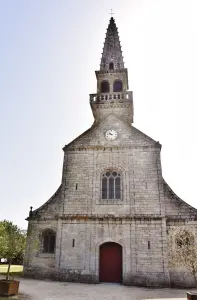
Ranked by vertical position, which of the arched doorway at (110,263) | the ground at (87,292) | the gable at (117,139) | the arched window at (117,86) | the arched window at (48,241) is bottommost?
the ground at (87,292)

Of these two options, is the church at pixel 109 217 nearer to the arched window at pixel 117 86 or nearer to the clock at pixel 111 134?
the clock at pixel 111 134

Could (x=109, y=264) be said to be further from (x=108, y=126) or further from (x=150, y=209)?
(x=108, y=126)

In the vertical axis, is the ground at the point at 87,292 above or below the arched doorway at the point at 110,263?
below

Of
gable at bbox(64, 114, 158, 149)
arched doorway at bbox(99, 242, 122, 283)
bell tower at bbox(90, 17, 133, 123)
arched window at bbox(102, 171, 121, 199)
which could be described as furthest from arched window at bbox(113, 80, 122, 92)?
arched doorway at bbox(99, 242, 122, 283)

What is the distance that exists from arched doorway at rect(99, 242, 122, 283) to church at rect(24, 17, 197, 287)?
6 cm

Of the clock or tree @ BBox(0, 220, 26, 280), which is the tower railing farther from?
tree @ BBox(0, 220, 26, 280)

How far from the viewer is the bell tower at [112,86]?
2181 cm

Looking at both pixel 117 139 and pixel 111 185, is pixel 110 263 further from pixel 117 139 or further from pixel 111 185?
pixel 117 139

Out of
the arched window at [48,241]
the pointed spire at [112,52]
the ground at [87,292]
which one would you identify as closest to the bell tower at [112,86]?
the pointed spire at [112,52]

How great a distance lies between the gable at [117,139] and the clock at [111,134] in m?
0.23

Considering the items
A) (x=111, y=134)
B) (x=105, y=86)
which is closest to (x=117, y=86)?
(x=105, y=86)

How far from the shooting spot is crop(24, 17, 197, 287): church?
15.7 meters

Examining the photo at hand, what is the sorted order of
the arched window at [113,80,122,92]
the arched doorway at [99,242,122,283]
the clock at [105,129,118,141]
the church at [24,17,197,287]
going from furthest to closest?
the arched window at [113,80,122,92] → the clock at [105,129,118,141] → the arched doorway at [99,242,122,283] → the church at [24,17,197,287]

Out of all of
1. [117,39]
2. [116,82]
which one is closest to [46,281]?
[116,82]
